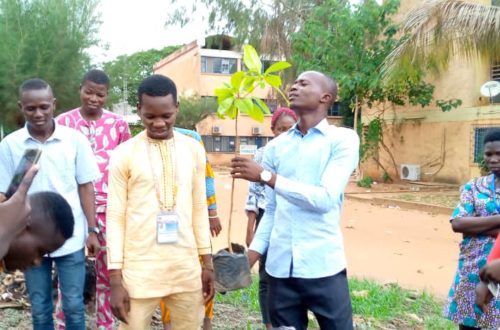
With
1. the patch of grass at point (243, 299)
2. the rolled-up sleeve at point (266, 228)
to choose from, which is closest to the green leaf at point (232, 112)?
the rolled-up sleeve at point (266, 228)

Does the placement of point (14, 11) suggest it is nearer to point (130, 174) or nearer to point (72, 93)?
point (72, 93)

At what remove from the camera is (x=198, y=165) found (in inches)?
104

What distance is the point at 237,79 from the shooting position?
305 cm

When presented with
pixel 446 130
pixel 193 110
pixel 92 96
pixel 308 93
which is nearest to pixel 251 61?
pixel 308 93

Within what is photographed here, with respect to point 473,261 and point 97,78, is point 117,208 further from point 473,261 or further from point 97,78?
point 473,261

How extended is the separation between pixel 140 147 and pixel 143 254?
0.50 metres

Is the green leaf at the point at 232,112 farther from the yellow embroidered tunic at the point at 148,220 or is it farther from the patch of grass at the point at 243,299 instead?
the patch of grass at the point at 243,299

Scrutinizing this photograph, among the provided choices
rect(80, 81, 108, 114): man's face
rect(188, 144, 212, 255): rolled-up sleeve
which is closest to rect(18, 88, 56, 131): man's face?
rect(80, 81, 108, 114): man's face

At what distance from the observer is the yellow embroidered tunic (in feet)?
7.84

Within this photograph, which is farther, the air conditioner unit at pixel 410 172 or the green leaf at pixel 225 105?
the air conditioner unit at pixel 410 172

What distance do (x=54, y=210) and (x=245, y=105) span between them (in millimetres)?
1393

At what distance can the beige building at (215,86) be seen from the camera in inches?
Answer: 1242

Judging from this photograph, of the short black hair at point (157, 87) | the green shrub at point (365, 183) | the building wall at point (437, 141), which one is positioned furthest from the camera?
the green shrub at point (365, 183)

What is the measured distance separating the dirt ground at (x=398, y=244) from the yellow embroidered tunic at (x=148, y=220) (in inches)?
136
